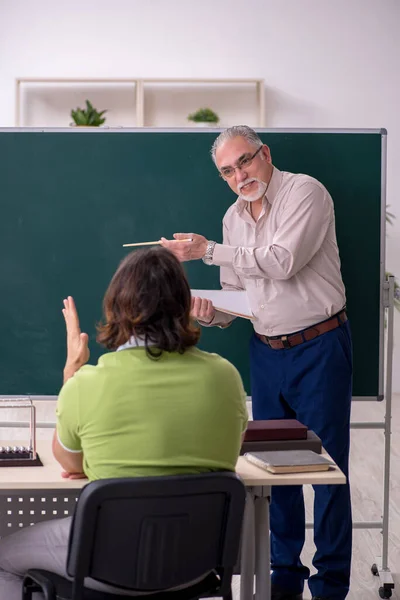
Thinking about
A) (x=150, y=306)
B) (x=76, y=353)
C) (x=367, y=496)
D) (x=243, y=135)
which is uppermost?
(x=243, y=135)

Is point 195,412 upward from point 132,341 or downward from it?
downward

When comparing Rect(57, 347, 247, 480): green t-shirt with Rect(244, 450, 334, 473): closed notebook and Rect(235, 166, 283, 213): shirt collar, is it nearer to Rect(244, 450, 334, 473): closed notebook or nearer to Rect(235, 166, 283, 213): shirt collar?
Rect(244, 450, 334, 473): closed notebook

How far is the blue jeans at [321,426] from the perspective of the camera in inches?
116

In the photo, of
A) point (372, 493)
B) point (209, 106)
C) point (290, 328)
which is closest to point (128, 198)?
point (290, 328)

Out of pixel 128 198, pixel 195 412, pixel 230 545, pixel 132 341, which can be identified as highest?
pixel 128 198

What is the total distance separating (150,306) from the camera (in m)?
1.85

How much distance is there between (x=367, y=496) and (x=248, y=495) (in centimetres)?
242

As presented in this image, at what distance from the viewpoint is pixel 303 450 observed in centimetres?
224

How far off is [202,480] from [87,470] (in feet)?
0.98

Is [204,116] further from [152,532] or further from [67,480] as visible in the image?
[152,532]

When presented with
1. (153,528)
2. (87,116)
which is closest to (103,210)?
(153,528)

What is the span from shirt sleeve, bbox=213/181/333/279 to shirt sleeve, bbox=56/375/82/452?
119 centimetres

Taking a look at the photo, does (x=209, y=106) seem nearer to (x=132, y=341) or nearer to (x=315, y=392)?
(x=315, y=392)

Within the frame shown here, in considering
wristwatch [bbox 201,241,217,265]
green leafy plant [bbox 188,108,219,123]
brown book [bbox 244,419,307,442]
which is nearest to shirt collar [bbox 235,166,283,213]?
wristwatch [bbox 201,241,217,265]
